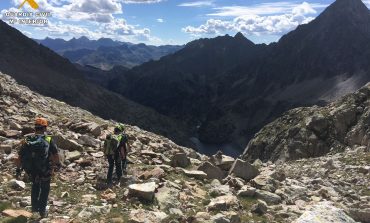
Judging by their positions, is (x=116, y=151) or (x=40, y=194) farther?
(x=116, y=151)

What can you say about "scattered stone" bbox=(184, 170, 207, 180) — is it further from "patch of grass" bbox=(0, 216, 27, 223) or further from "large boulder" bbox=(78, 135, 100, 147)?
"patch of grass" bbox=(0, 216, 27, 223)

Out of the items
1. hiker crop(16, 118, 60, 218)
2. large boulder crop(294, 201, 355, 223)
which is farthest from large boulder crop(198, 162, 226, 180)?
hiker crop(16, 118, 60, 218)

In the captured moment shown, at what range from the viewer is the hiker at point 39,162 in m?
12.8

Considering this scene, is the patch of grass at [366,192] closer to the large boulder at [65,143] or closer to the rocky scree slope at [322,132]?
the large boulder at [65,143]

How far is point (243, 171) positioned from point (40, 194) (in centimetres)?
1230

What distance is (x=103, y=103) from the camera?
196 metres

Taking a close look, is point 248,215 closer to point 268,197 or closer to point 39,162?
point 268,197

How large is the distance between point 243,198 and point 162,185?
372cm

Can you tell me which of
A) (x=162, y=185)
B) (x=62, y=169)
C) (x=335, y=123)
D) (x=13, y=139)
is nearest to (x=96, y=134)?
(x=13, y=139)

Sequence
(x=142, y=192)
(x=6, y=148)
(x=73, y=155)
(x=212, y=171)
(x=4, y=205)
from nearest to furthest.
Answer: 1. (x=4, y=205)
2. (x=142, y=192)
3. (x=6, y=148)
4. (x=73, y=155)
5. (x=212, y=171)

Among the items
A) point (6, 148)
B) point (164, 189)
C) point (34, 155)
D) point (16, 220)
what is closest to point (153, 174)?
point (164, 189)

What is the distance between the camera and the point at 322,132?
78625 millimetres

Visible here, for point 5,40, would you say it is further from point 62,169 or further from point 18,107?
point 62,169

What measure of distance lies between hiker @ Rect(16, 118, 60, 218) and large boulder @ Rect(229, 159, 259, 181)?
11.5 metres
